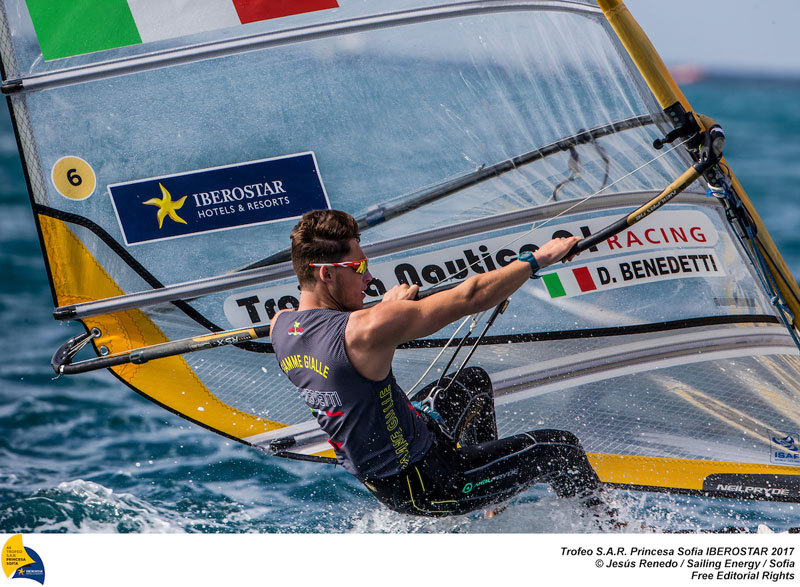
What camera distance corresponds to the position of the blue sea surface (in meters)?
2.21

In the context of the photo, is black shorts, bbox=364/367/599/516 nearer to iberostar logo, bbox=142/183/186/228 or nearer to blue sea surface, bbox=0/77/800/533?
blue sea surface, bbox=0/77/800/533

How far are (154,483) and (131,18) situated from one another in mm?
1500

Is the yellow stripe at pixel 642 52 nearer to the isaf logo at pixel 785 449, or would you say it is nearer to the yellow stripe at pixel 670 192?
the yellow stripe at pixel 670 192

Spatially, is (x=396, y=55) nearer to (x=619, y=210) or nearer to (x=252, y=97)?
(x=252, y=97)

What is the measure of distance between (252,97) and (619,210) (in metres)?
1.01

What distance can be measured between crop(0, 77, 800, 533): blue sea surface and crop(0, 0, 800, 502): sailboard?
217 mm

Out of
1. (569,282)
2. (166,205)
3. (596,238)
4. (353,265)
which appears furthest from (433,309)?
(166,205)

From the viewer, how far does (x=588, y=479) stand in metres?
2.04

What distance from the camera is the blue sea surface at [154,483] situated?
7.27 feet
